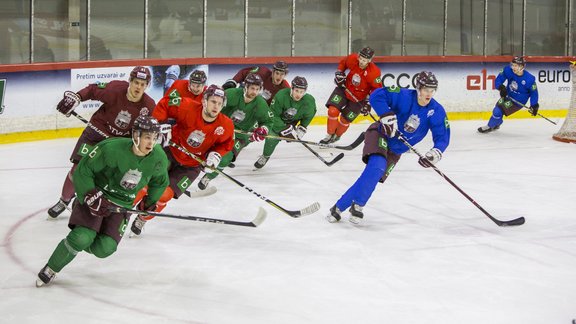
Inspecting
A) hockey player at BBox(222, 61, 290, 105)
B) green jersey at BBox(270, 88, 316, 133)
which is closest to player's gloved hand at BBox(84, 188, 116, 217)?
green jersey at BBox(270, 88, 316, 133)

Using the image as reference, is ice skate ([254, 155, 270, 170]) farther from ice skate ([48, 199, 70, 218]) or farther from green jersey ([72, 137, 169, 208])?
green jersey ([72, 137, 169, 208])

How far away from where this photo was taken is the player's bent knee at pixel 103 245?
457 centimetres

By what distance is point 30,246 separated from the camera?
551cm

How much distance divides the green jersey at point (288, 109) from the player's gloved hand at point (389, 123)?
2.59 m

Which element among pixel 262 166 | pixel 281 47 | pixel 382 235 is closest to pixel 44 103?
pixel 262 166

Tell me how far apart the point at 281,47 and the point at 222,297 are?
8.28 metres

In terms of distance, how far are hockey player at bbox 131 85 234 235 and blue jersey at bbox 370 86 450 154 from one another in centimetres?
108

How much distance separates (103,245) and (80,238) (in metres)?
0.18

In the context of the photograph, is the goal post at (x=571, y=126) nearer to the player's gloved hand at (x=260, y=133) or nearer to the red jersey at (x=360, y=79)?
the red jersey at (x=360, y=79)

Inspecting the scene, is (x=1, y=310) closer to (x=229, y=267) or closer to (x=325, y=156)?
(x=229, y=267)

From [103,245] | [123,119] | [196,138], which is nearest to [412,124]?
[196,138]

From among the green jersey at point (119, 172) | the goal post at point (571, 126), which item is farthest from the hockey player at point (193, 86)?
the goal post at point (571, 126)

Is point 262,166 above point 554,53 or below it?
below

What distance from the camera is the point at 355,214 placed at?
6.22 metres
